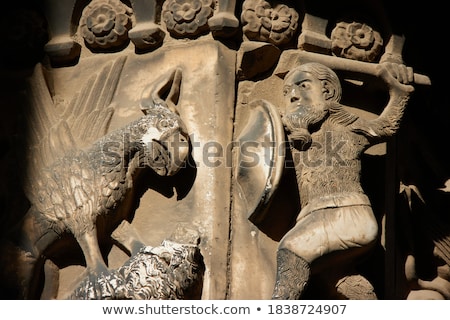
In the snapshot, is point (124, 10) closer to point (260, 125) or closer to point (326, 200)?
point (260, 125)

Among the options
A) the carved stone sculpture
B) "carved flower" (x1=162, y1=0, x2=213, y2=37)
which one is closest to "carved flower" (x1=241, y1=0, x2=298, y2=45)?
"carved flower" (x1=162, y1=0, x2=213, y2=37)

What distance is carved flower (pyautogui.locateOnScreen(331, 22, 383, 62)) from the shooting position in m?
5.76

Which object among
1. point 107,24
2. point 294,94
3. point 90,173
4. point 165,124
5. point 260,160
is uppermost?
point 107,24

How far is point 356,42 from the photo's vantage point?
18.9 ft

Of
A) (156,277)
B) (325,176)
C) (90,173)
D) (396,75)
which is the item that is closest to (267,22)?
(396,75)

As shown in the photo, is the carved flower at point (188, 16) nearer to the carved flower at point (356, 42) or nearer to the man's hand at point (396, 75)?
the carved flower at point (356, 42)

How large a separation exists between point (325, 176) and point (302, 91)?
0.35 metres

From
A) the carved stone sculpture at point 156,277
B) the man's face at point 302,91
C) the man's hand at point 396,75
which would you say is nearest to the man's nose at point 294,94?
the man's face at point 302,91

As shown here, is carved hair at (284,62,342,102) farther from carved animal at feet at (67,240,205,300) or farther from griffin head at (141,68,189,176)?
carved animal at feet at (67,240,205,300)

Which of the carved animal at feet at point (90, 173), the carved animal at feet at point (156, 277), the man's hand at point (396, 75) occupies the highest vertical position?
the man's hand at point (396, 75)

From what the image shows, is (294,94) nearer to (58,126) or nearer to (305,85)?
(305,85)

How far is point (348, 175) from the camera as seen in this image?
17.9ft

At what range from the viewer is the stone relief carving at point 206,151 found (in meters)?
5.34

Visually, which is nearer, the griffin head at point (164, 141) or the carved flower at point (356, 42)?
the griffin head at point (164, 141)
